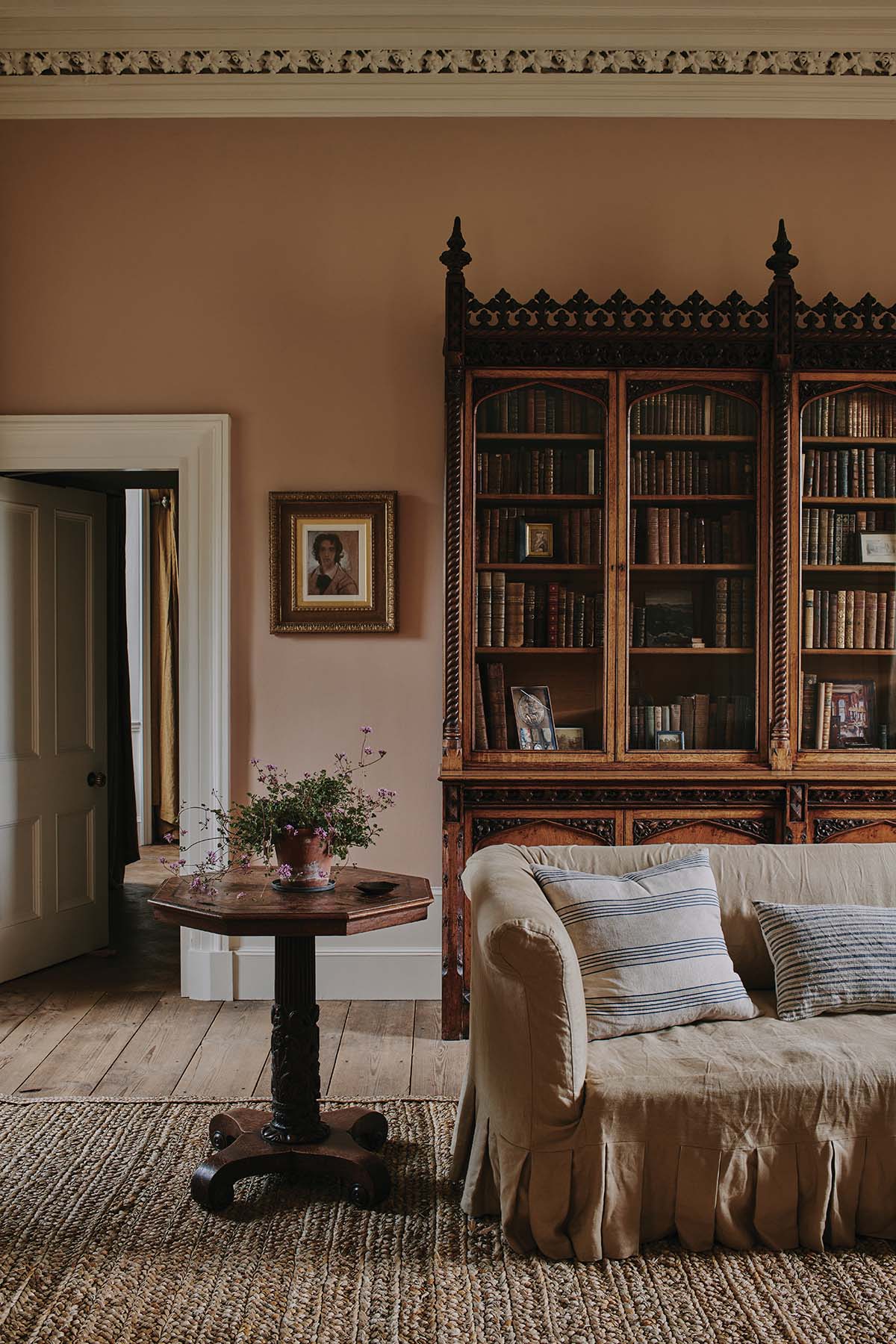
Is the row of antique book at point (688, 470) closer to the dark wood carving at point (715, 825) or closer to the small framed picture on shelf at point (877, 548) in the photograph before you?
the small framed picture on shelf at point (877, 548)

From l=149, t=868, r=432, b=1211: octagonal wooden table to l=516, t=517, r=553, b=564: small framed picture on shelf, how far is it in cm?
148

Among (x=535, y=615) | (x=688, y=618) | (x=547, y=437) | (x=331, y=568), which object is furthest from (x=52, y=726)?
(x=688, y=618)

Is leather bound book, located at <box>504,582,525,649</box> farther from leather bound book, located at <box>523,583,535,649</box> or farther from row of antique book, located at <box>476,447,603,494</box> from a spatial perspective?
row of antique book, located at <box>476,447,603,494</box>

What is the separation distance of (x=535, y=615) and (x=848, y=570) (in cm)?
114

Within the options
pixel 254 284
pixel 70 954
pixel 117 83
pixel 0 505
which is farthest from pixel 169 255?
pixel 70 954

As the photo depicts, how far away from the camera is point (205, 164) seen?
163 inches

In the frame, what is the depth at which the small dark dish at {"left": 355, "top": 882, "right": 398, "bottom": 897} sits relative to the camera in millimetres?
2582

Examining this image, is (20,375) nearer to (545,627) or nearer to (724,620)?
(545,627)

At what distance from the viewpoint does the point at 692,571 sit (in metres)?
3.84

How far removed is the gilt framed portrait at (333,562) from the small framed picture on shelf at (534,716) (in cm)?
60

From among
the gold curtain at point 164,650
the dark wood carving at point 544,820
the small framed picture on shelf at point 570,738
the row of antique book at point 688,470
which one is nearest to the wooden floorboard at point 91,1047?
the dark wood carving at point 544,820

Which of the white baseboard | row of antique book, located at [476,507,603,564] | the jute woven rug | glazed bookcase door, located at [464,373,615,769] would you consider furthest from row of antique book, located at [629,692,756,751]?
the jute woven rug

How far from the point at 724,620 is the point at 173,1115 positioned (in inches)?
95.0

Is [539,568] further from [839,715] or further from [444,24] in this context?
[444,24]
